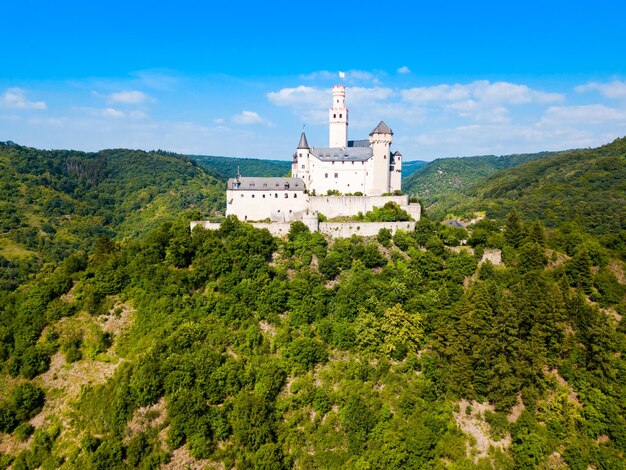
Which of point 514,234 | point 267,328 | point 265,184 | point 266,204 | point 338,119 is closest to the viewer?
point 267,328

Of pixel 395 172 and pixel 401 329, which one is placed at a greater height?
pixel 395 172

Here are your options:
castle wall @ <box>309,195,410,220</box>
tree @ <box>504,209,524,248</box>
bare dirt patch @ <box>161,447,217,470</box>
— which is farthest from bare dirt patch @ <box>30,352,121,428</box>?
tree @ <box>504,209,524,248</box>

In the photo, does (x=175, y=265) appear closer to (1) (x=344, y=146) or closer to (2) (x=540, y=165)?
(1) (x=344, y=146)

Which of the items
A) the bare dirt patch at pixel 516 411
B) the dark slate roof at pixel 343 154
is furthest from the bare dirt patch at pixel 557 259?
the dark slate roof at pixel 343 154

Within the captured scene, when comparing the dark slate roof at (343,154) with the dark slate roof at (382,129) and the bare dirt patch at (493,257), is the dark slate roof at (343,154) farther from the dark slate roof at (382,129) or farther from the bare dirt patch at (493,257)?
the bare dirt patch at (493,257)

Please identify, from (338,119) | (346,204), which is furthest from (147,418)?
(338,119)

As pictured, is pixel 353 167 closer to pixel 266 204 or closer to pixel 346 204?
pixel 346 204
